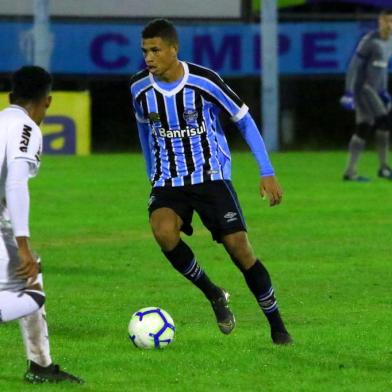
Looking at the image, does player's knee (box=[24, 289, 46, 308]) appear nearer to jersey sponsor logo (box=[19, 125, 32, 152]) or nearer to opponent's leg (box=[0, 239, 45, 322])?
opponent's leg (box=[0, 239, 45, 322])

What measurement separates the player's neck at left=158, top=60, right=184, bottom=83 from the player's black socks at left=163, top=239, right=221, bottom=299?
3.37ft

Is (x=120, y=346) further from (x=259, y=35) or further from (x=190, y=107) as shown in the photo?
(x=259, y=35)

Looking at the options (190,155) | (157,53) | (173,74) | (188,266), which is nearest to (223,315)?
(188,266)

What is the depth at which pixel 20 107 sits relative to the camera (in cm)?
745

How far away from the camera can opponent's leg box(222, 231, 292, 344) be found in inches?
360

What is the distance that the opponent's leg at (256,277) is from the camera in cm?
913

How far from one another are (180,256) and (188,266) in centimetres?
9

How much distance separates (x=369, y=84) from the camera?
70.9 ft

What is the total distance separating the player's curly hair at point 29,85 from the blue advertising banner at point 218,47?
23900 mm

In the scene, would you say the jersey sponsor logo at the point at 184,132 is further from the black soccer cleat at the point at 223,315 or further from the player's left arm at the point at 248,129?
the black soccer cleat at the point at 223,315

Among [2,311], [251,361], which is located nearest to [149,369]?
[251,361]

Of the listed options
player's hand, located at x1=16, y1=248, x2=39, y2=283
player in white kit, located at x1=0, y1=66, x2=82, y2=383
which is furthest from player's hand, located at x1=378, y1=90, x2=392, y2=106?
player's hand, located at x1=16, y1=248, x2=39, y2=283

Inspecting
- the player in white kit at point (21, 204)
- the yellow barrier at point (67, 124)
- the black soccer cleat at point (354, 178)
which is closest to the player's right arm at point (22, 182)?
the player in white kit at point (21, 204)

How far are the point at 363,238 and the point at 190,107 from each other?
6619 mm
